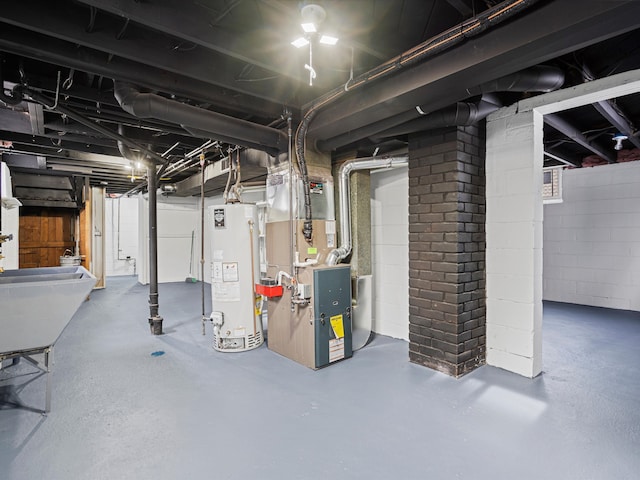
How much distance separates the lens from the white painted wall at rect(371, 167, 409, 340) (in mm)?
3777

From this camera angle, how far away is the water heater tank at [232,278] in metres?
3.54

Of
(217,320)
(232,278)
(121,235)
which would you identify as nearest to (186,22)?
(232,278)

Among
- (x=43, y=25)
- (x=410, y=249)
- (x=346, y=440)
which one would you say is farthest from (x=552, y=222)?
(x=43, y=25)

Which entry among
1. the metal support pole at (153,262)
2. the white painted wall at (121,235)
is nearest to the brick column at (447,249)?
the metal support pole at (153,262)

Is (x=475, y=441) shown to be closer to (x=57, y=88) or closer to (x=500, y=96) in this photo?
(x=500, y=96)

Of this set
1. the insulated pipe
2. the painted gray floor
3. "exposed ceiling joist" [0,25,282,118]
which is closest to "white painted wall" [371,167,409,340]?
the insulated pipe

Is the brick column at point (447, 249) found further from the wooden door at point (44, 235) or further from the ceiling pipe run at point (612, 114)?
the wooden door at point (44, 235)

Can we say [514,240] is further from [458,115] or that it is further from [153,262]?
[153,262]

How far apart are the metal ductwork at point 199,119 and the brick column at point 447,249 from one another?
1.36 metres

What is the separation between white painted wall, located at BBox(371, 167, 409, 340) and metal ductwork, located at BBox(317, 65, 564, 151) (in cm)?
87

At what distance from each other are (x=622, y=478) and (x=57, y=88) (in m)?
4.40

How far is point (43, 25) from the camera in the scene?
180 centimetres

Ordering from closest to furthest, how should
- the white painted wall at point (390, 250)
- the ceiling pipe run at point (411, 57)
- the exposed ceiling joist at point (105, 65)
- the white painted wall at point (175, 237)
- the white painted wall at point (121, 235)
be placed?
the ceiling pipe run at point (411, 57) < the exposed ceiling joist at point (105, 65) < the white painted wall at point (390, 250) < the white painted wall at point (175, 237) < the white painted wall at point (121, 235)

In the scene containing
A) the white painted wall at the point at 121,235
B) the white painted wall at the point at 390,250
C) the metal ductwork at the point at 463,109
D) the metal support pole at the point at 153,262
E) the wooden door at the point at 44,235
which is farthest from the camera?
the white painted wall at the point at 121,235
